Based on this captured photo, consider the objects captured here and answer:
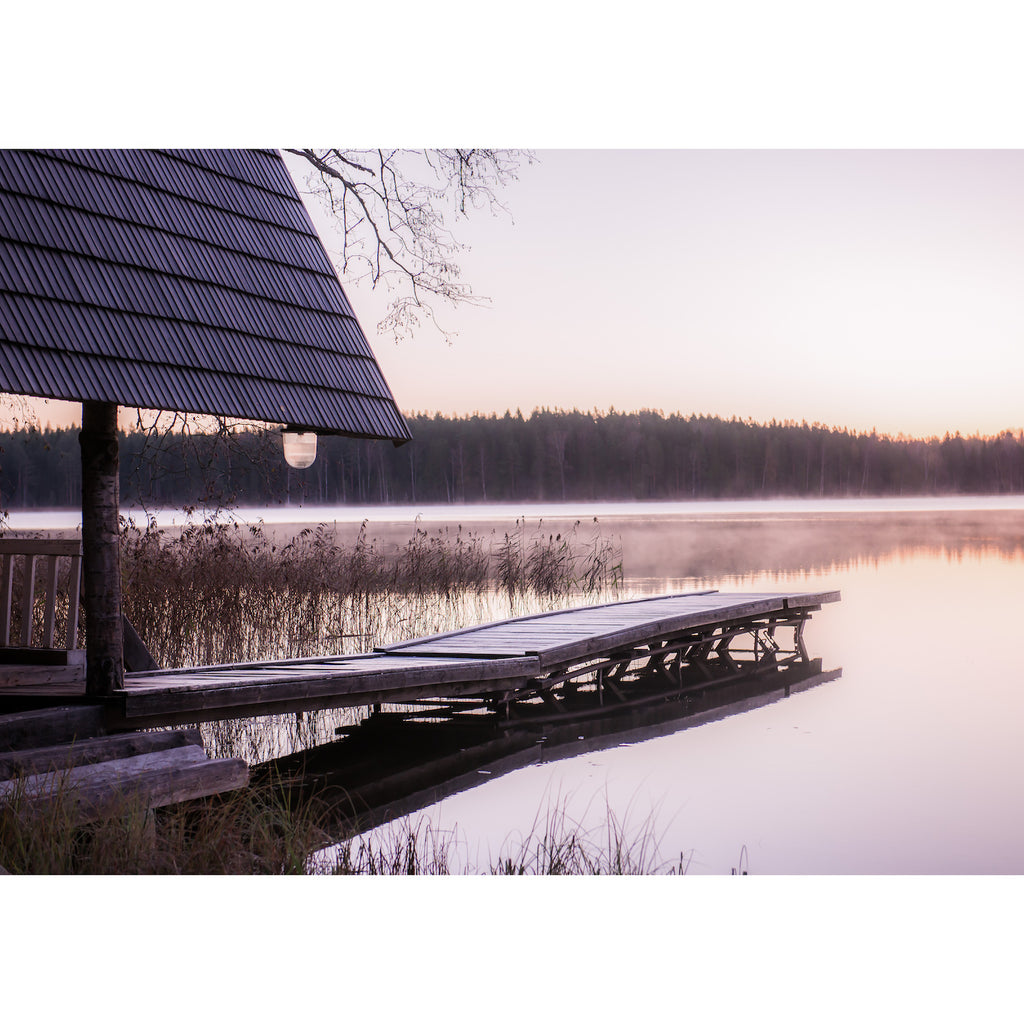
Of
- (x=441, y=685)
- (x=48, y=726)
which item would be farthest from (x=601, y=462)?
(x=48, y=726)

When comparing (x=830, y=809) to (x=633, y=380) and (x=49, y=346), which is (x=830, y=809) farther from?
(x=633, y=380)

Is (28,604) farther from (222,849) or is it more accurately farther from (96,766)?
(222,849)

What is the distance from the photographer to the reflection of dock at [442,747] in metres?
6.24

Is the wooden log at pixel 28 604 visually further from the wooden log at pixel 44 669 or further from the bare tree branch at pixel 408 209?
the bare tree branch at pixel 408 209

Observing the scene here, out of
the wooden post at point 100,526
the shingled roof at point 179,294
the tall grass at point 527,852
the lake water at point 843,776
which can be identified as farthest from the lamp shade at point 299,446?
the lake water at point 843,776

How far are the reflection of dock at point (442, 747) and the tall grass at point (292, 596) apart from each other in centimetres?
207

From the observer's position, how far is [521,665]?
299 inches

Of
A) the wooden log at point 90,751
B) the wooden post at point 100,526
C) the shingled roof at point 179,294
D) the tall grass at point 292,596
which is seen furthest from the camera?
the tall grass at point 292,596

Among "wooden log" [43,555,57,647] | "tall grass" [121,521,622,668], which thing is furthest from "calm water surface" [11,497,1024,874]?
"tall grass" [121,521,622,668]

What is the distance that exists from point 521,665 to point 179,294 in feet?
13.1

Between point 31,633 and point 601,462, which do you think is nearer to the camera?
point 31,633

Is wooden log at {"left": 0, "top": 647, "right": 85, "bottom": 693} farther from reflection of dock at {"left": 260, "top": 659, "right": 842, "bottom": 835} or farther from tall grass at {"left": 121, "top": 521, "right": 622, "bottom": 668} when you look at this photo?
tall grass at {"left": 121, "top": 521, "right": 622, "bottom": 668}
